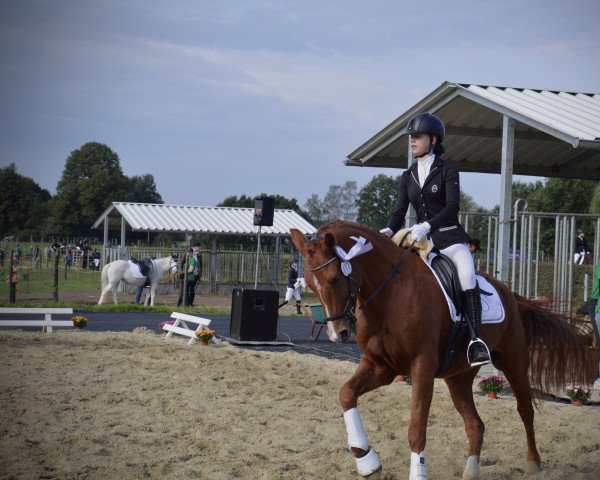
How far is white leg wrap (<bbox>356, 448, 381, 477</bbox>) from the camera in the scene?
575cm

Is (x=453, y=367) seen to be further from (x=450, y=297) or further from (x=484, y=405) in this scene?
(x=484, y=405)

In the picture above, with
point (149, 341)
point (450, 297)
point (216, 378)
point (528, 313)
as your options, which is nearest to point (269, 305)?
point (149, 341)

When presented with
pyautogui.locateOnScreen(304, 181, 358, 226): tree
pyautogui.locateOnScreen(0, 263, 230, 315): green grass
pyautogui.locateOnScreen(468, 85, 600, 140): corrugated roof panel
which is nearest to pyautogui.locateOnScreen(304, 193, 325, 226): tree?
pyautogui.locateOnScreen(304, 181, 358, 226): tree

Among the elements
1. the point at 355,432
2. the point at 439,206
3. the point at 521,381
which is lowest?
the point at 355,432

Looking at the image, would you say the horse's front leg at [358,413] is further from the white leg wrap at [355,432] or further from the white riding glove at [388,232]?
the white riding glove at [388,232]

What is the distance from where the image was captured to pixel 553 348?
24.8 feet

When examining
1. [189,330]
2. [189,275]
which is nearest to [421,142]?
[189,330]

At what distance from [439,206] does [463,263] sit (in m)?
0.53

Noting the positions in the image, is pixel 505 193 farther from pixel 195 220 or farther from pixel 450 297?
pixel 195 220

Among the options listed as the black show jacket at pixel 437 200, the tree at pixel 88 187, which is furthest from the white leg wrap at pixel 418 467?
the tree at pixel 88 187

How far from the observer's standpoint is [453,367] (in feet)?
20.8

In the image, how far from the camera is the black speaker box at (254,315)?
51.0ft

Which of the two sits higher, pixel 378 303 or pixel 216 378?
pixel 378 303

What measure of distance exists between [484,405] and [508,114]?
14.0 ft
